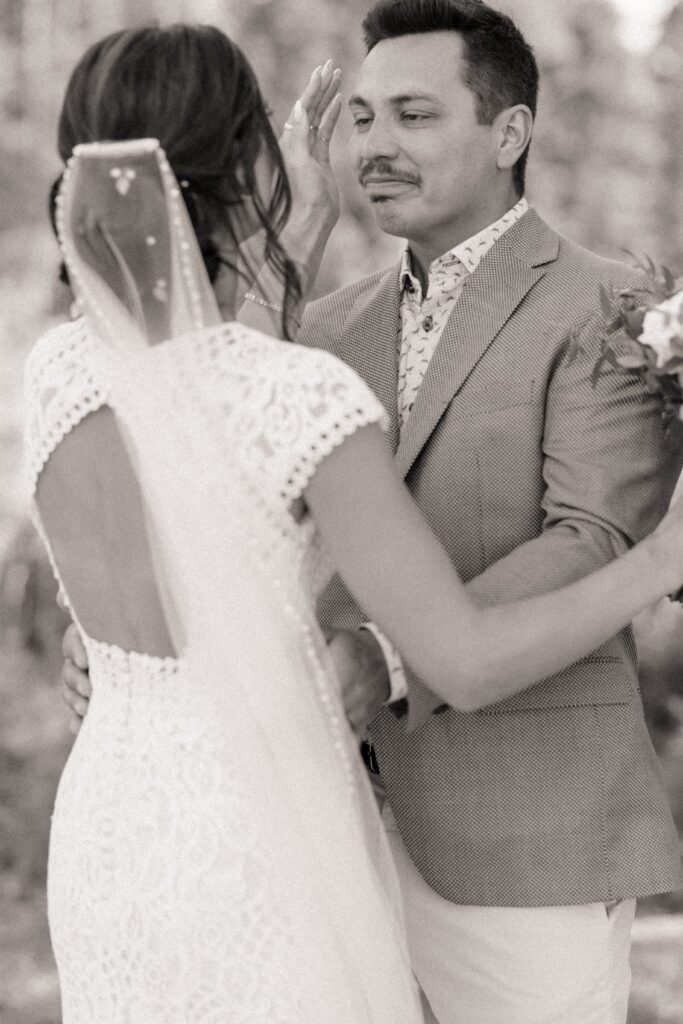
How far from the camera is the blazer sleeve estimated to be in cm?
235

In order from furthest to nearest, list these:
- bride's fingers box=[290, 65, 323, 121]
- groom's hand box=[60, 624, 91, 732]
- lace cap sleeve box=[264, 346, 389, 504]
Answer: bride's fingers box=[290, 65, 323, 121] < groom's hand box=[60, 624, 91, 732] < lace cap sleeve box=[264, 346, 389, 504]

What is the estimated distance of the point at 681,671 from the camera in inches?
213

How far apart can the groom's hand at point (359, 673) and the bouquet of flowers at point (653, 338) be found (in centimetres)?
56

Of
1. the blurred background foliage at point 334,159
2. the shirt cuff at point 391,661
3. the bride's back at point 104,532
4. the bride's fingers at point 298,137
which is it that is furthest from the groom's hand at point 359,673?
the blurred background foliage at point 334,159

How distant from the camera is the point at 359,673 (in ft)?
6.70

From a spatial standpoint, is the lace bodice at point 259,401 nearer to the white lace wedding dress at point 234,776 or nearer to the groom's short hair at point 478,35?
the white lace wedding dress at point 234,776

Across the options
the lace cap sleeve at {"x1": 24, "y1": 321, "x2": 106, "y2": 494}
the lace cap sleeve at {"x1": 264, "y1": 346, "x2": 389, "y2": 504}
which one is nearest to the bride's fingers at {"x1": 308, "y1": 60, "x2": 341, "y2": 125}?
the lace cap sleeve at {"x1": 24, "y1": 321, "x2": 106, "y2": 494}

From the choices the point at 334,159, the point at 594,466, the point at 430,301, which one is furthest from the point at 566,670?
the point at 334,159

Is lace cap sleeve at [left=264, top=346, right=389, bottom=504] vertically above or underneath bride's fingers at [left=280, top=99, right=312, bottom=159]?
underneath

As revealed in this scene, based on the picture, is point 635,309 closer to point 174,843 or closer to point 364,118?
point 364,118

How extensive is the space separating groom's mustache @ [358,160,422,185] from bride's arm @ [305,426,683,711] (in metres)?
1.02

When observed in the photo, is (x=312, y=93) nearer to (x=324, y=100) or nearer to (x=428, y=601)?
(x=324, y=100)

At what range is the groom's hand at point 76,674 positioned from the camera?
2.20 metres

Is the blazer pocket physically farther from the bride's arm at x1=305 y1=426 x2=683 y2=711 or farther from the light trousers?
the bride's arm at x1=305 y1=426 x2=683 y2=711
